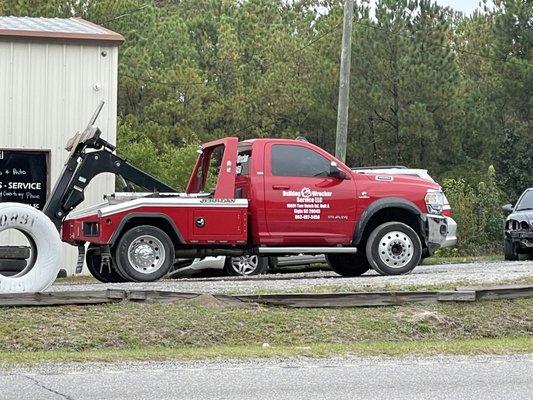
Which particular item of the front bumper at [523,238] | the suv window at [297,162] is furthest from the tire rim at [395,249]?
the front bumper at [523,238]

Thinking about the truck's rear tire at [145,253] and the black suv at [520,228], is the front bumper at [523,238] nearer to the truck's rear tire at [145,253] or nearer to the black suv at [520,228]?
the black suv at [520,228]

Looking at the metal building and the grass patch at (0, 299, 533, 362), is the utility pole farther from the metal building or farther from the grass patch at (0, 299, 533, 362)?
the grass patch at (0, 299, 533, 362)

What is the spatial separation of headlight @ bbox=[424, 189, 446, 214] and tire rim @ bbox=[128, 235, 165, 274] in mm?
4506

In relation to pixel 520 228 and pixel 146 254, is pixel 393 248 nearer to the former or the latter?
pixel 146 254

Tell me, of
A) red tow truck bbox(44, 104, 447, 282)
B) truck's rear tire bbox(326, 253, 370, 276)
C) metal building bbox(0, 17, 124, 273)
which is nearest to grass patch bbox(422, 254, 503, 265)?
truck's rear tire bbox(326, 253, 370, 276)

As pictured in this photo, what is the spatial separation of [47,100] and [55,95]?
18 centimetres

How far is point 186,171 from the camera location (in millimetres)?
29422

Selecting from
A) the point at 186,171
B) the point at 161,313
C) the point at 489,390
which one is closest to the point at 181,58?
the point at 186,171

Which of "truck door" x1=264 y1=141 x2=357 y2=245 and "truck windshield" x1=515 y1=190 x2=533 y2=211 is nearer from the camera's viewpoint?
"truck door" x1=264 y1=141 x2=357 y2=245

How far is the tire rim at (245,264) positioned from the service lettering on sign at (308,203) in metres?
2.23

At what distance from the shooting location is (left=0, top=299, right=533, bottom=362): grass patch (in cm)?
1220

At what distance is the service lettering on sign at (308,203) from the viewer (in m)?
18.1

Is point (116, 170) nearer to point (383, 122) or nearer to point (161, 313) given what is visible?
point (161, 313)

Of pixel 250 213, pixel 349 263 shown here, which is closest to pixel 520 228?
pixel 349 263
